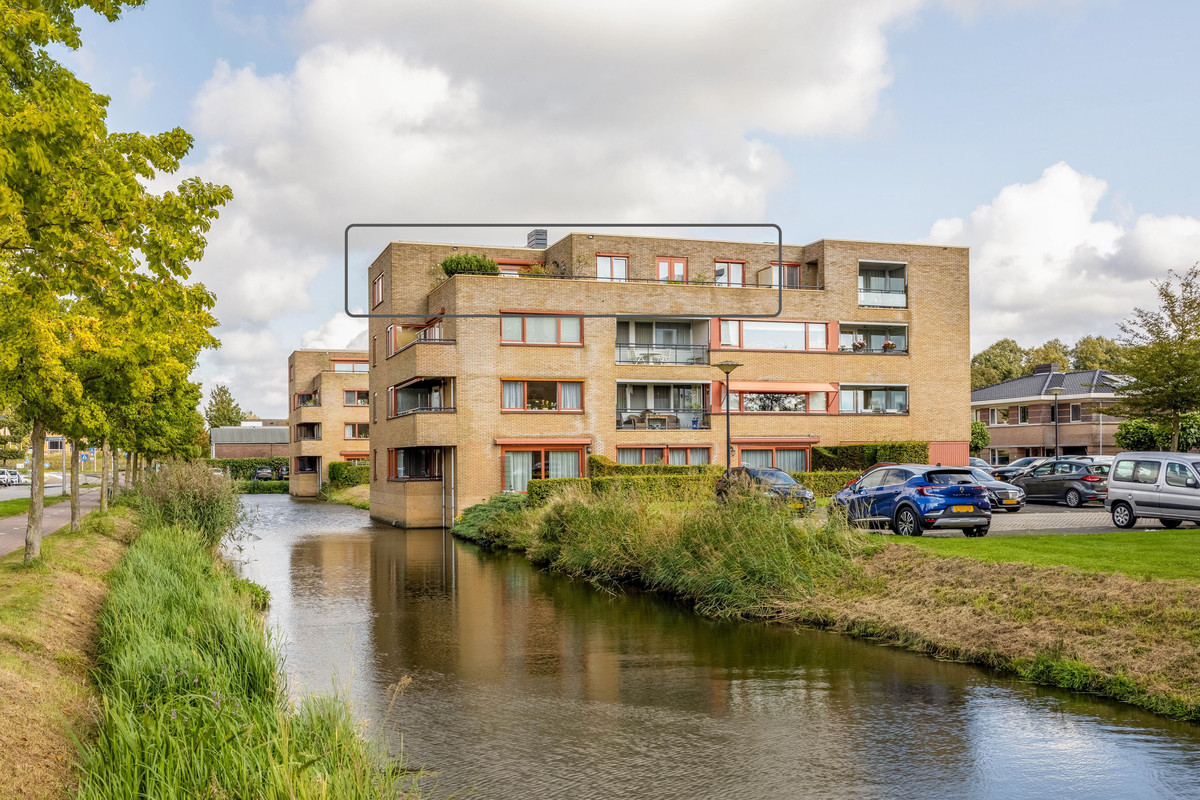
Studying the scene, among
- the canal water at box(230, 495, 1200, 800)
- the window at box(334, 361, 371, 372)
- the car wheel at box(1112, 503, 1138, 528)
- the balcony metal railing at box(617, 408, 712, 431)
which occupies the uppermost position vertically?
the window at box(334, 361, 371, 372)

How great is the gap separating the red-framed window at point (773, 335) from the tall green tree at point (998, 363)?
1970 inches

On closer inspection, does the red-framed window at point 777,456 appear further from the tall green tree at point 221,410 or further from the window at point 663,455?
the tall green tree at point 221,410

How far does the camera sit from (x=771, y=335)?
133 feet

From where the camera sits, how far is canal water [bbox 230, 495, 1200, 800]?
25.6 feet

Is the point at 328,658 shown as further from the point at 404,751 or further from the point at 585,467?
the point at 585,467

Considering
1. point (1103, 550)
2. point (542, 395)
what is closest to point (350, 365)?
point (542, 395)

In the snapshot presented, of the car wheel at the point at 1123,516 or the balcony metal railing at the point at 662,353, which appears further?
the balcony metal railing at the point at 662,353

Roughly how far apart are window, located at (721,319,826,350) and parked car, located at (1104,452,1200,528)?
18990 mm

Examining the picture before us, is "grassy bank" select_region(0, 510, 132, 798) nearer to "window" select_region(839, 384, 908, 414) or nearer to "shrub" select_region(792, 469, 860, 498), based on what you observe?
"shrub" select_region(792, 469, 860, 498)

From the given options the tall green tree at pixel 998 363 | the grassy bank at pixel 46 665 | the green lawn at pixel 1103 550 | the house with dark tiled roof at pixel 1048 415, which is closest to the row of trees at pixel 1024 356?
the tall green tree at pixel 998 363

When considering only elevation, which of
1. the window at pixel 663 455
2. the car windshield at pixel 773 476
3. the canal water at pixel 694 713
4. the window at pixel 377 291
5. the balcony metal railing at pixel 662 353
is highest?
the window at pixel 377 291

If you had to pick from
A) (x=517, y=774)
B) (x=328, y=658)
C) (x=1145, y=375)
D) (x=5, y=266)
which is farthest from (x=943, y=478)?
(x=1145, y=375)

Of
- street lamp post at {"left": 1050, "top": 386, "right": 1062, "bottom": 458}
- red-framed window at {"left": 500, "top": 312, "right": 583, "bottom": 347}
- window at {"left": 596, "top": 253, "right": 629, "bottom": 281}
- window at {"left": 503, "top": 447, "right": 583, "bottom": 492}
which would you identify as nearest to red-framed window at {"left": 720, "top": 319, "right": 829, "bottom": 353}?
window at {"left": 596, "top": 253, "right": 629, "bottom": 281}

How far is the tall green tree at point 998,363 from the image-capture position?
87188 millimetres
